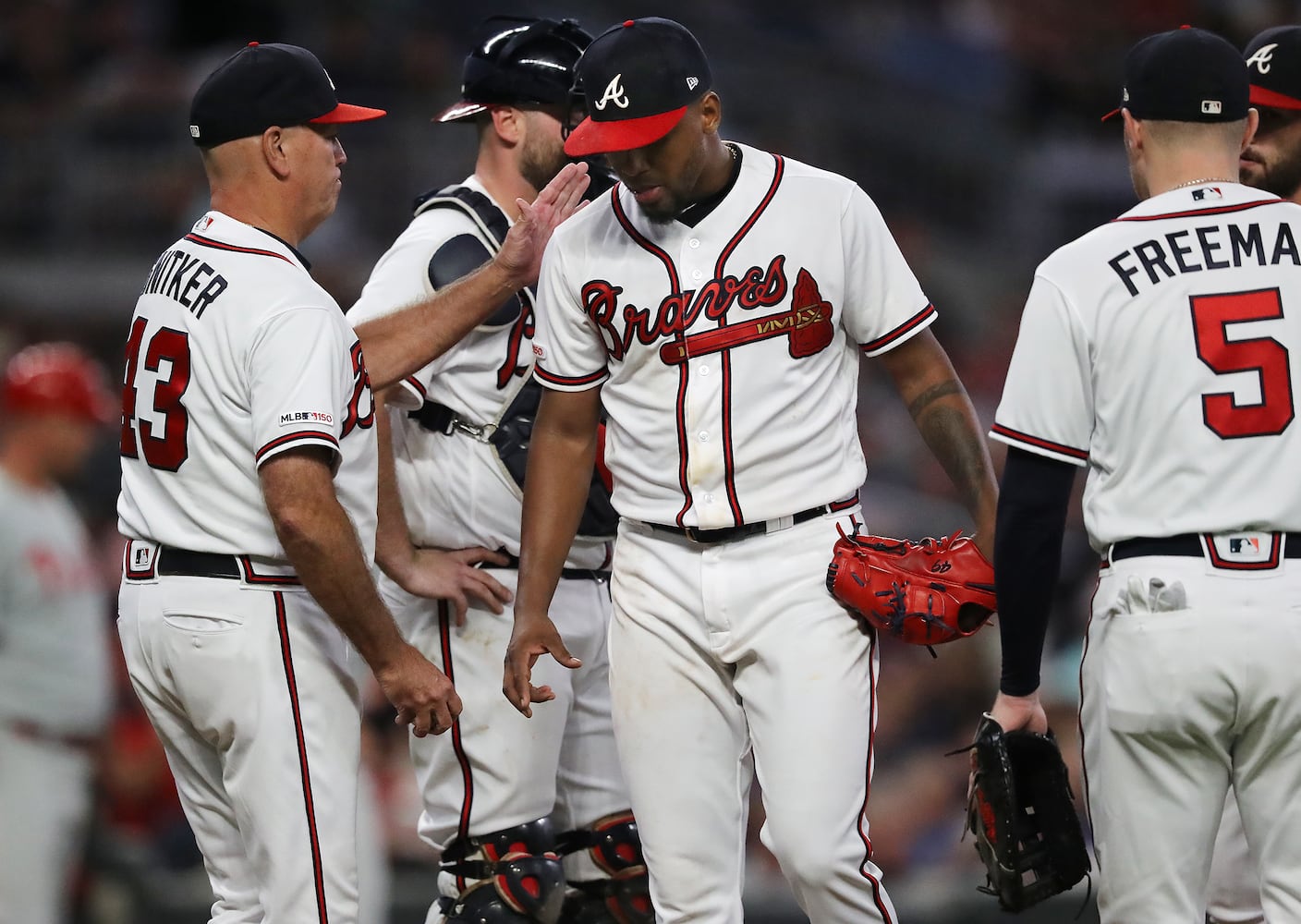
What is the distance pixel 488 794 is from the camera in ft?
14.0

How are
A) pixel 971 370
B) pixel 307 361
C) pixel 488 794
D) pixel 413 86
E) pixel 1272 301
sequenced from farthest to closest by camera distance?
pixel 413 86 → pixel 971 370 → pixel 488 794 → pixel 307 361 → pixel 1272 301

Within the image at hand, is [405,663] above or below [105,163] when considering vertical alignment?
below

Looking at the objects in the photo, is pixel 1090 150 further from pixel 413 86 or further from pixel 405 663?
pixel 405 663

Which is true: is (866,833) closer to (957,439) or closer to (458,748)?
(957,439)

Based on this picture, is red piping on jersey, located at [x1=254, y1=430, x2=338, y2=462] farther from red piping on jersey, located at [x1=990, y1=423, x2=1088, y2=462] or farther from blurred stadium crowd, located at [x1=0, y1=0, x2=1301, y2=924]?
blurred stadium crowd, located at [x1=0, y1=0, x2=1301, y2=924]

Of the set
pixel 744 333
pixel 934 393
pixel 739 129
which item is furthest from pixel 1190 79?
pixel 739 129

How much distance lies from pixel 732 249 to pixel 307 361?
0.98 m

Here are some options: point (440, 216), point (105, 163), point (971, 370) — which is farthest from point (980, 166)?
point (440, 216)

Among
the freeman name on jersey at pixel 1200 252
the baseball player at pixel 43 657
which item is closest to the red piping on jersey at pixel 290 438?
the freeman name on jersey at pixel 1200 252

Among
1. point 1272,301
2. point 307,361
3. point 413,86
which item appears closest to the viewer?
point 1272,301

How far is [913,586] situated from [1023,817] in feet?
1.94

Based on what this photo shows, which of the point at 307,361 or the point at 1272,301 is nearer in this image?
the point at 1272,301

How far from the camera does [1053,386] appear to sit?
3.36 meters

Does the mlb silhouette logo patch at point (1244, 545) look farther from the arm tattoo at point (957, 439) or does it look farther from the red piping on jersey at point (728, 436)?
the red piping on jersey at point (728, 436)
